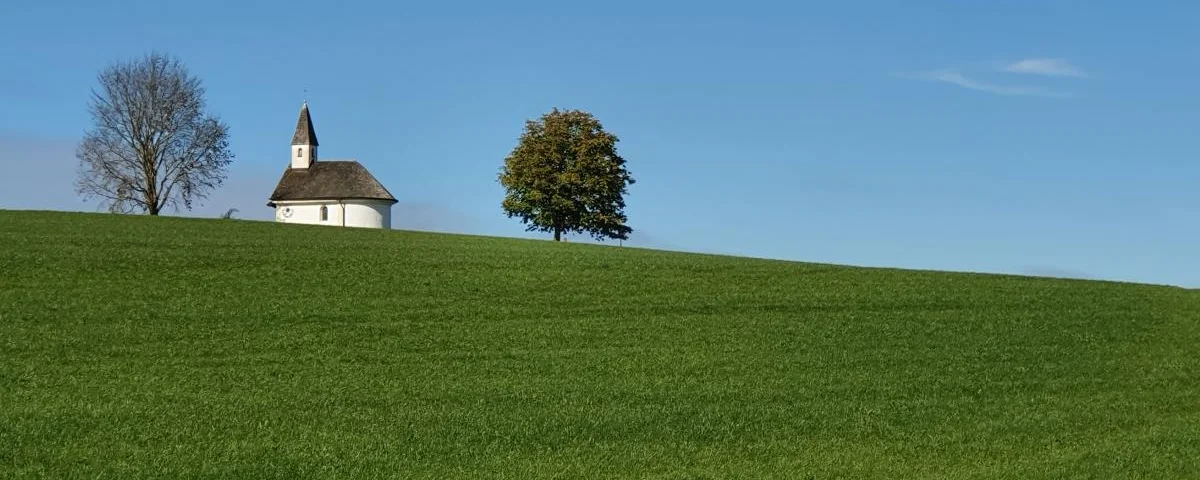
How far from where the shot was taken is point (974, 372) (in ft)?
83.7

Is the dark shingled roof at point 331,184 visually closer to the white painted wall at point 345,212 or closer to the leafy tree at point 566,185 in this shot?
the white painted wall at point 345,212

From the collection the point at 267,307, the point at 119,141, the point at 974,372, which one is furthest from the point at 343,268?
the point at 119,141

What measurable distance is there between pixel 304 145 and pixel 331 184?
6092 mm

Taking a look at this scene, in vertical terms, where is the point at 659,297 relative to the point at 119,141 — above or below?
below

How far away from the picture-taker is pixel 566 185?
241ft

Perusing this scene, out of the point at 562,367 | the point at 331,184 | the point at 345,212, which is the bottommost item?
the point at 562,367

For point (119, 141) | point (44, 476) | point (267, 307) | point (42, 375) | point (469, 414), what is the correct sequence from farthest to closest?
point (119, 141), point (267, 307), point (42, 375), point (469, 414), point (44, 476)

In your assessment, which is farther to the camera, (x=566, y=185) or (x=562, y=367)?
(x=566, y=185)

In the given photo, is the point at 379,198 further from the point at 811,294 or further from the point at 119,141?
the point at 811,294

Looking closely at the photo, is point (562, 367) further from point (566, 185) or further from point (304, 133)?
point (304, 133)

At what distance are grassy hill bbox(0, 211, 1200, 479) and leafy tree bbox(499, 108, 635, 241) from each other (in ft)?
113

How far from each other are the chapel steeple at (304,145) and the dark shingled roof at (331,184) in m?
1.75

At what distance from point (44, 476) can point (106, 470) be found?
0.76m

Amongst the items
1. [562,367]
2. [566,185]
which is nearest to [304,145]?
[566,185]
